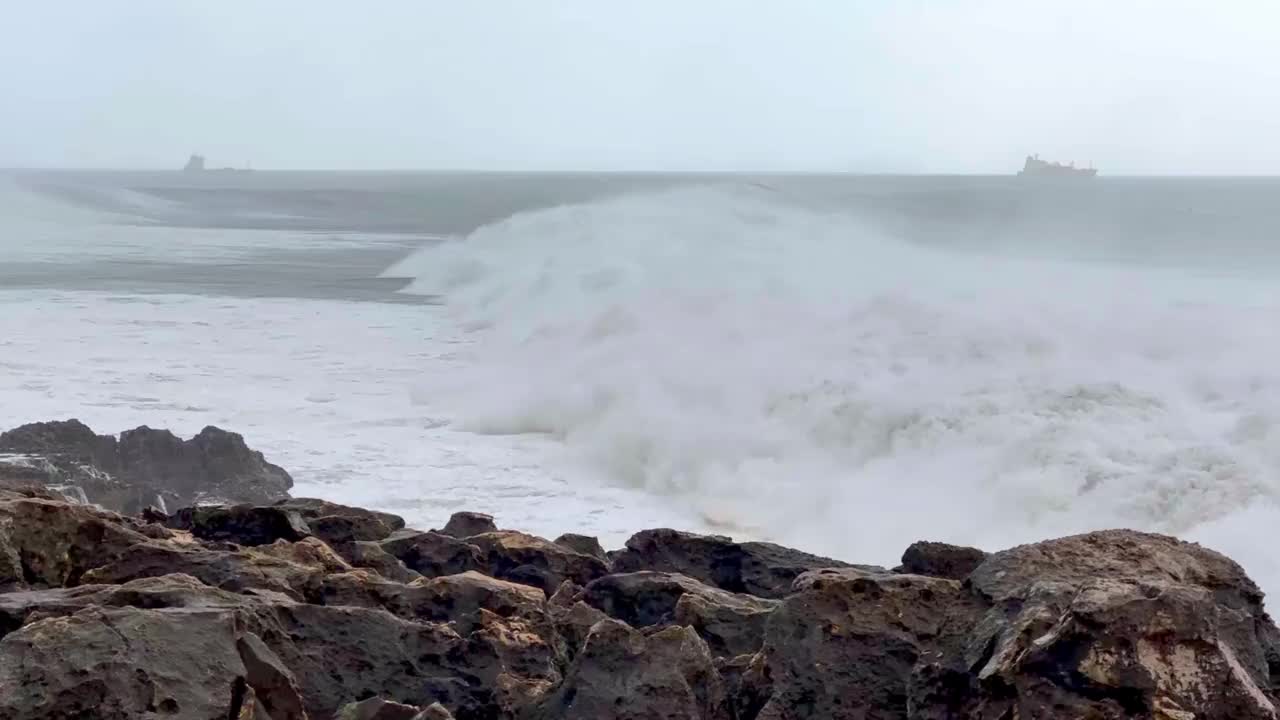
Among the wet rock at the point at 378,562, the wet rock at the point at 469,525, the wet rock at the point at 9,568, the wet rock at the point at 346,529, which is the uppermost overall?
the wet rock at the point at 9,568

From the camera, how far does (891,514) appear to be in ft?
32.7

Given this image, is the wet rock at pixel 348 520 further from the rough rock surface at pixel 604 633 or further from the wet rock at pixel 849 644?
the wet rock at pixel 849 644

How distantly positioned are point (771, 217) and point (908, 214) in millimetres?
39736

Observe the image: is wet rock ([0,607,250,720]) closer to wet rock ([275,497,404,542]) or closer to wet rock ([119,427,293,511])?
wet rock ([275,497,404,542])

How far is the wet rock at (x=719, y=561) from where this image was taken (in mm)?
4996

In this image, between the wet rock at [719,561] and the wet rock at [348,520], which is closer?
the wet rock at [719,561]

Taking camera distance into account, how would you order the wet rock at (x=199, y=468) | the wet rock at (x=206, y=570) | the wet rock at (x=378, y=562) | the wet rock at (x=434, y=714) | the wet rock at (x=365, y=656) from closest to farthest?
the wet rock at (x=434, y=714) < the wet rock at (x=365, y=656) < the wet rock at (x=206, y=570) < the wet rock at (x=378, y=562) < the wet rock at (x=199, y=468)

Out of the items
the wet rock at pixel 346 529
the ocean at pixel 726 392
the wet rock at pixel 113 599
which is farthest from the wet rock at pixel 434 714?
the ocean at pixel 726 392

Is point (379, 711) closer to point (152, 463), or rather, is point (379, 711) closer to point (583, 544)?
point (583, 544)

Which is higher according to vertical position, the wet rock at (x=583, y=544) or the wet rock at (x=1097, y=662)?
the wet rock at (x=1097, y=662)

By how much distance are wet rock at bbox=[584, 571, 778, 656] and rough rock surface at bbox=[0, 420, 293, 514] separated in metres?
4.62

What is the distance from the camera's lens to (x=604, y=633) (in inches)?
141

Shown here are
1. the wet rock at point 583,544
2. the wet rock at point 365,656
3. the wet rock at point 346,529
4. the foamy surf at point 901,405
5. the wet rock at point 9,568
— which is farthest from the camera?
the foamy surf at point 901,405

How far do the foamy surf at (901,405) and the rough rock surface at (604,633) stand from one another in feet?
15.2
